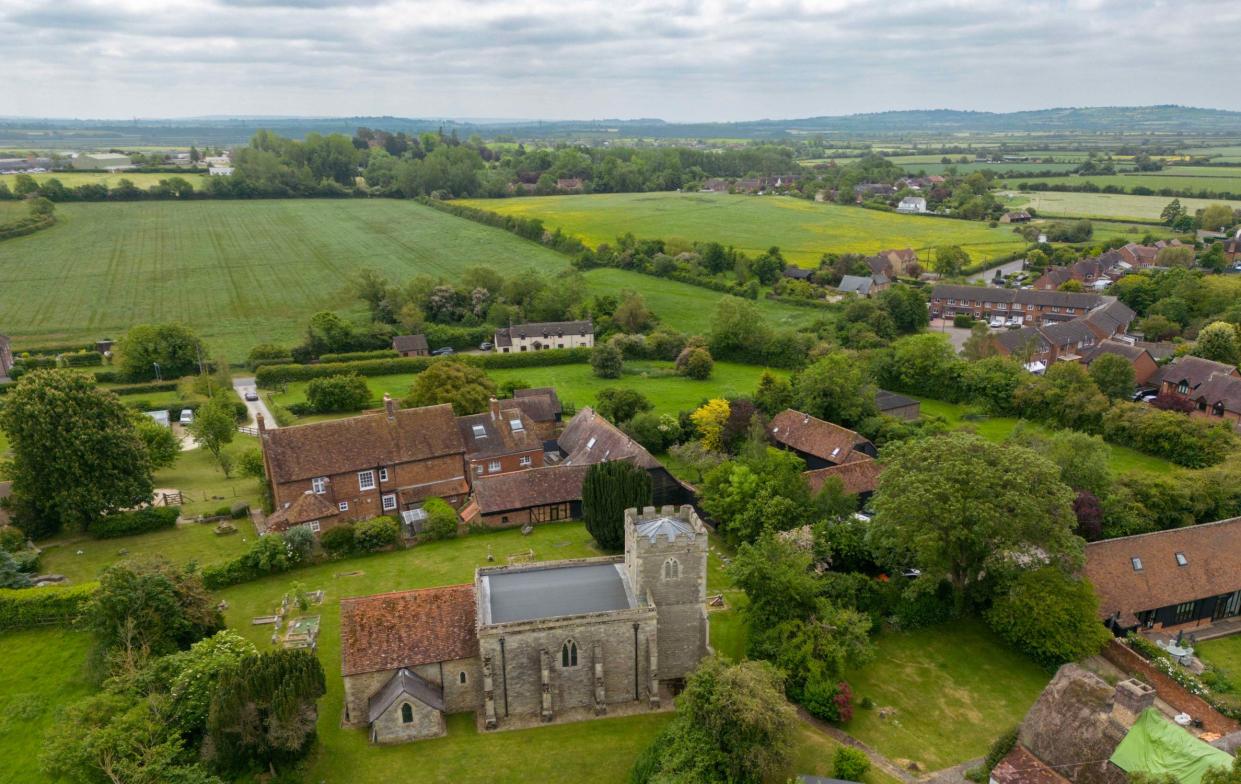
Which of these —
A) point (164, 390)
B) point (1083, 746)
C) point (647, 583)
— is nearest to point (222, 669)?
point (647, 583)

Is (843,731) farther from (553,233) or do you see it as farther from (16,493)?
(553,233)

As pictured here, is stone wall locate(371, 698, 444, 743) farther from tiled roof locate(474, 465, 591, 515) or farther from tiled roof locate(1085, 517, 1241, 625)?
tiled roof locate(1085, 517, 1241, 625)

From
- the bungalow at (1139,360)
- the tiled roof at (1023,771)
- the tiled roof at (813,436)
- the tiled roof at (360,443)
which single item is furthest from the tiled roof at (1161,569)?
the tiled roof at (360,443)

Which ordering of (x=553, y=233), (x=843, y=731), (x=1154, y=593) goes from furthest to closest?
(x=553, y=233)
(x=1154, y=593)
(x=843, y=731)

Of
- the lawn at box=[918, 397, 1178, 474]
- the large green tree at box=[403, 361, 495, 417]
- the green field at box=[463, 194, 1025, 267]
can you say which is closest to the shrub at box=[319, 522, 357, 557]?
the large green tree at box=[403, 361, 495, 417]

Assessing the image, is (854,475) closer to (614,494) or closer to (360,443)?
(614,494)
